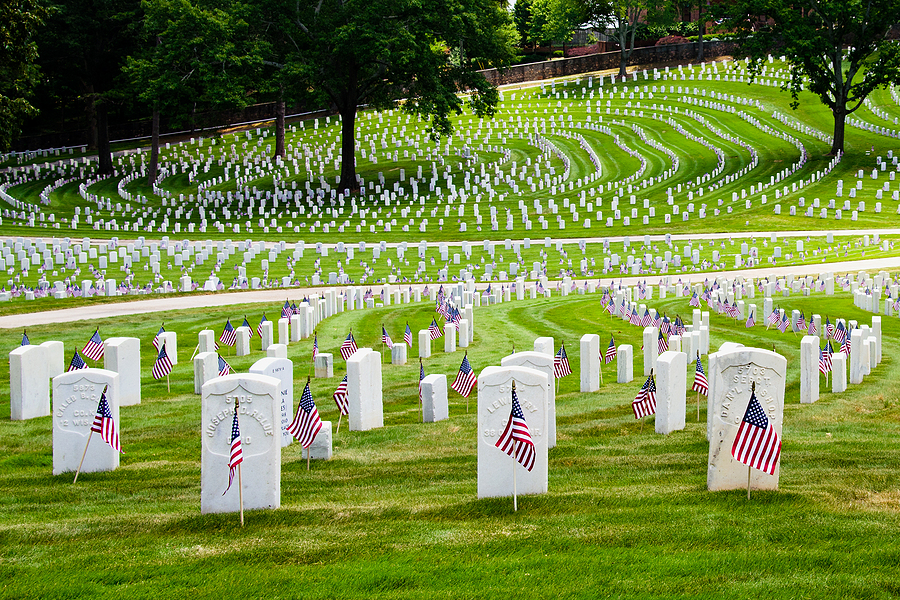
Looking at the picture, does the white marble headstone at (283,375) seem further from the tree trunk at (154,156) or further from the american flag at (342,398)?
the tree trunk at (154,156)

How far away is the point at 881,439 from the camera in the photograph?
10.5 m

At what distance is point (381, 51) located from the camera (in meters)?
49.3

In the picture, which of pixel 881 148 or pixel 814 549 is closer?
pixel 814 549

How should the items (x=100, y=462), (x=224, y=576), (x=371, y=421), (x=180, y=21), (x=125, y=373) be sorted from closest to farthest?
(x=224, y=576)
(x=100, y=462)
(x=371, y=421)
(x=125, y=373)
(x=180, y=21)

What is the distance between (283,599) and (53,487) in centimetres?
426

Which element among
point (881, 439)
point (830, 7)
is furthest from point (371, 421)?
point (830, 7)

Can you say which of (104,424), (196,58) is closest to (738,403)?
(104,424)

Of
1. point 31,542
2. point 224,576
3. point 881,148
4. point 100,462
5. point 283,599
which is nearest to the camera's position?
point 283,599

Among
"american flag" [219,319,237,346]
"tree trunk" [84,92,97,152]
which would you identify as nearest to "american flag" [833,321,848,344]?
"american flag" [219,319,237,346]

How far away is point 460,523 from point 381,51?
4426 centimetres

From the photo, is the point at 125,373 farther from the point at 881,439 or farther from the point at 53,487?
the point at 881,439

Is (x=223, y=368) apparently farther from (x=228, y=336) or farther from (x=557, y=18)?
(x=557, y=18)

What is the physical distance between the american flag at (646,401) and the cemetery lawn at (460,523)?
27cm

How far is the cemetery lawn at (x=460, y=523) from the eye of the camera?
21.5 feet
